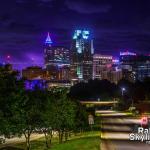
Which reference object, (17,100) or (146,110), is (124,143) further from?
(146,110)

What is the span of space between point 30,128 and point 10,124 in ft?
45.3

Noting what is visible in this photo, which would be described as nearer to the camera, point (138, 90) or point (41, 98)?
point (41, 98)

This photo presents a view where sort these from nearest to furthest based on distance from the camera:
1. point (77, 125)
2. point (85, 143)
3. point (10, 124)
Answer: point (10, 124)
point (85, 143)
point (77, 125)

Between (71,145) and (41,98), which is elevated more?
(41,98)

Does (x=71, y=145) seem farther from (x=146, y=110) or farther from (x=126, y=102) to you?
(x=126, y=102)

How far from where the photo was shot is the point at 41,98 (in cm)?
4659

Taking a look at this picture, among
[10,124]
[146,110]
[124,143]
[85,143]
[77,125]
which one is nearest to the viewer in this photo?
[10,124]

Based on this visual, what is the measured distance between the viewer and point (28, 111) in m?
37.4

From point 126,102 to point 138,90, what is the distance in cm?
797

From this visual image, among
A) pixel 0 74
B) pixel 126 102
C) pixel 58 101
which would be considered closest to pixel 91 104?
pixel 126 102

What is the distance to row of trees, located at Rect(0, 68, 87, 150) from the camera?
88.6 feet

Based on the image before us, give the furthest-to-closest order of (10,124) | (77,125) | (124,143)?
(77,125) → (124,143) → (10,124)

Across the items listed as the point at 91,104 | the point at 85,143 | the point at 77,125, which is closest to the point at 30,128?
the point at 85,143

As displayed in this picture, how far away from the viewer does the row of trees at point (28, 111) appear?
27.0 metres
